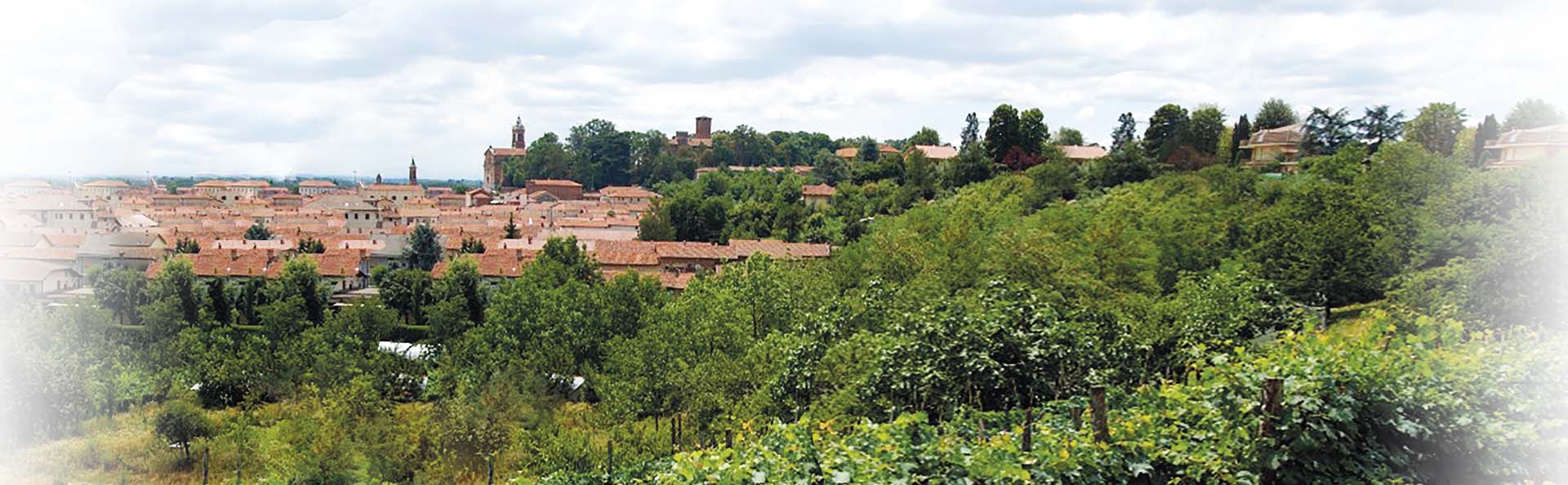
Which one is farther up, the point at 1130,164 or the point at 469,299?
the point at 1130,164

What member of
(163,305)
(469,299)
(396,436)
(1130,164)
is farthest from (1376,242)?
(163,305)

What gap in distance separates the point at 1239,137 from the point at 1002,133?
37.4 feet

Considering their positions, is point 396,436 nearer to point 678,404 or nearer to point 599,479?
point 678,404

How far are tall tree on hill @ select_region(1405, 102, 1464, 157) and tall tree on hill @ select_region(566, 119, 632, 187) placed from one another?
79531 millimetres

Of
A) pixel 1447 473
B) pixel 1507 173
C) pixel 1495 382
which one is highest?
pixel 1507 173

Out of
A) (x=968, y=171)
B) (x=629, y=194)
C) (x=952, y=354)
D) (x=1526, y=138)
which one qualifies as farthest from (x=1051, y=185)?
(x=629, y=194)

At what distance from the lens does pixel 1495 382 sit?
5484 mm

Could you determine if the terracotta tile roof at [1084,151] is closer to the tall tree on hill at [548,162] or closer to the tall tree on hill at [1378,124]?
the tall tree on hill at [1378,124]

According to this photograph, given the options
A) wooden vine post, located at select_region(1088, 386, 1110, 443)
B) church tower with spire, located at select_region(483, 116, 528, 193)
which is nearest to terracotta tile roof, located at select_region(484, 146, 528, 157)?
church tower with spire, located at select_region(483, 116, 528, 193)

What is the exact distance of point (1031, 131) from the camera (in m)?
48.4

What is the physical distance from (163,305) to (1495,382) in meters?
37.6

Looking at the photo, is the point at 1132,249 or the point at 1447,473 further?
the point at 1132,249

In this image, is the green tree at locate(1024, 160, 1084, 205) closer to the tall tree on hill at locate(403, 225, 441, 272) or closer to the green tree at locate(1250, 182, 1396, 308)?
the green tree at locate(1250, 182, 1396, 308)

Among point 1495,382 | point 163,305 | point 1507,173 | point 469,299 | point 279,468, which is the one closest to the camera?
point 1495,382
